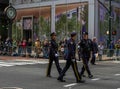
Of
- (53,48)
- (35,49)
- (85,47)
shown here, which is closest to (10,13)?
(35,49)

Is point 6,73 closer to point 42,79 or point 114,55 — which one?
point 42,79

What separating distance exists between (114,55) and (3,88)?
64.3 ft

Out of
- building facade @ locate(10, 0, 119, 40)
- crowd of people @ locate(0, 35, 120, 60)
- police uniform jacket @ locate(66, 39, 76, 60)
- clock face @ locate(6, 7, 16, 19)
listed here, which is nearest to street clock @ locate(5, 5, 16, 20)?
clock face @ locate(6, 7, 16, 19)

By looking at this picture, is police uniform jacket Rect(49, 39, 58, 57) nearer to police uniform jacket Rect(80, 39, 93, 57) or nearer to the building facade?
police uniform jacket Rect(80, 39, 93, 57)

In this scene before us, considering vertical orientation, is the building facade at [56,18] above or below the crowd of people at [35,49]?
above

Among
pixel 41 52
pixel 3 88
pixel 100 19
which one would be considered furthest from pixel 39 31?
pixel 3 88

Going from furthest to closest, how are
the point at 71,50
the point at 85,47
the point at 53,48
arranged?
the point at 53,48 → the point at 85,47 → the point at 71,50

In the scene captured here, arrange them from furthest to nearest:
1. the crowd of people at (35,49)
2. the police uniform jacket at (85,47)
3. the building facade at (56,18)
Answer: the building facade at (56,18)
the crowd of people at (35,49)
the police uniform jacket at (85,47)

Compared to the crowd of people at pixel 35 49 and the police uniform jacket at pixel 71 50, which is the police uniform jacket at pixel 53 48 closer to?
the police uniform jacket at pixel 71 50

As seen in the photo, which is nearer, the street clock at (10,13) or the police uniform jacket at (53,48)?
the police uniform jacket at (53,48)

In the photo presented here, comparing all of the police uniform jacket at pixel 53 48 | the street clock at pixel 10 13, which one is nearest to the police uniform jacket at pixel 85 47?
the police uniform jacket at pixel 53 48

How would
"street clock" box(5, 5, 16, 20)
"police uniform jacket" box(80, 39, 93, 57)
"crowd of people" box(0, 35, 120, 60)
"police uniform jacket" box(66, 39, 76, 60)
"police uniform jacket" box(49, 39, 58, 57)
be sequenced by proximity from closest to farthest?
"police uniform jacket" box(66, 39, 76, 60) → "police uniform jacket" box(80, 39, 93, 57) → "police uniform jacket" box(49, 39, 58, 57) → "street clock" box(5, 5, 16, 20) → "crowd of people" box(0, 35, 120, 60)

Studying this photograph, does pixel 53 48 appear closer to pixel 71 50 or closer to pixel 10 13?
pixel 71 50

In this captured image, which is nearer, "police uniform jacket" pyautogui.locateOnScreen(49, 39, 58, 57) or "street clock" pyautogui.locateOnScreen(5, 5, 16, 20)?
"police uniform jacket" pyautogui.locateOnScreen(49, 39, 58, 57)
